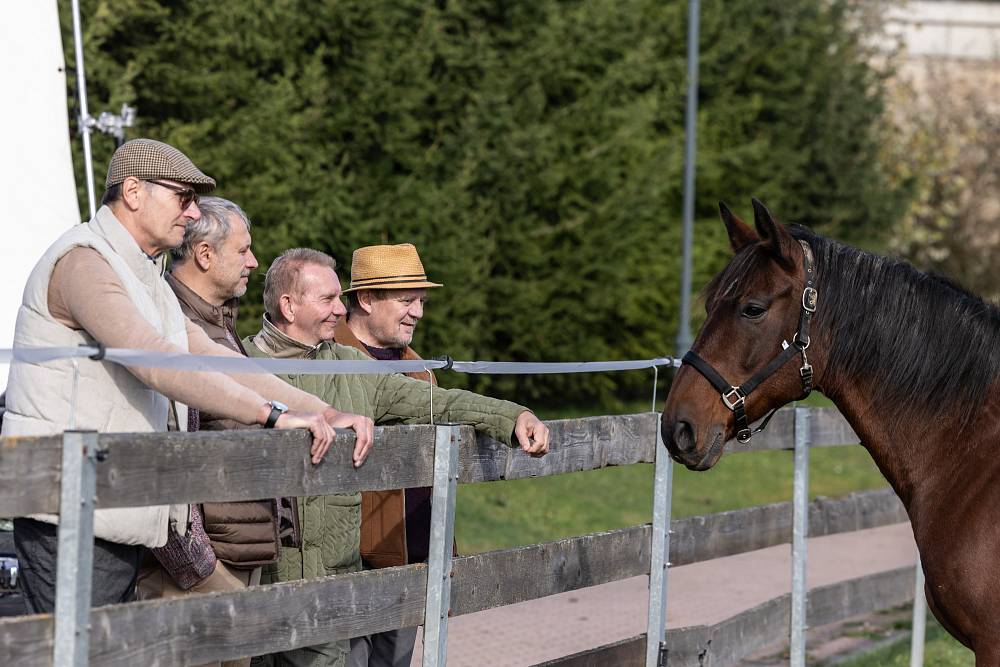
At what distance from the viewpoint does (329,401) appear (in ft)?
13.7

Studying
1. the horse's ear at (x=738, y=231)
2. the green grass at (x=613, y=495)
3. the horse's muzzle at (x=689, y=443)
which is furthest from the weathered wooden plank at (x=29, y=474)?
the green grass at (x=613, y=495)

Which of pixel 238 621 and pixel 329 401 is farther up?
pixel 329 401

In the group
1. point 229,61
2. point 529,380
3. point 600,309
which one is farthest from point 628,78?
point 229,61

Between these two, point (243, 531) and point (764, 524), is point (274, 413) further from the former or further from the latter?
point (764, 524)

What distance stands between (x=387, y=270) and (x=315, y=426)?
1.37 m

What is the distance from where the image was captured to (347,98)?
14.7 metres

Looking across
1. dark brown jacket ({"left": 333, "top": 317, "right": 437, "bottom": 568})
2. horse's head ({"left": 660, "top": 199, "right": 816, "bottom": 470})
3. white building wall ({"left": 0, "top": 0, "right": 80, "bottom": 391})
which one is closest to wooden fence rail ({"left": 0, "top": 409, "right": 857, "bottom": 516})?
dark brown jacket ({"left": 333, "top": 317, "right": 437, "bottom": 568})

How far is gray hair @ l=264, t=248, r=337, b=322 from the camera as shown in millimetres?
4191

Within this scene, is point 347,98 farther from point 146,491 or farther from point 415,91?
point 146,491

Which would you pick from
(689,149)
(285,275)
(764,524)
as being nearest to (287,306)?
(285,275)

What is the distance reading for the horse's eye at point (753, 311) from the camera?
14.3ft

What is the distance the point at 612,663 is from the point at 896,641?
390cm

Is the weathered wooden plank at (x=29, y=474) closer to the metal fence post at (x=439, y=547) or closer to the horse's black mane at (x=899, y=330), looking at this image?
the metal fence post at (x=439, y=547)

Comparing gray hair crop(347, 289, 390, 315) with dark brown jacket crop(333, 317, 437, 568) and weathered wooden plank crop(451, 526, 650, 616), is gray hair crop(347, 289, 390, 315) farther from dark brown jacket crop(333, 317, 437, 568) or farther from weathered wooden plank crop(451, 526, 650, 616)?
weathered wooden plank crop(451, 526, 650, 616)
